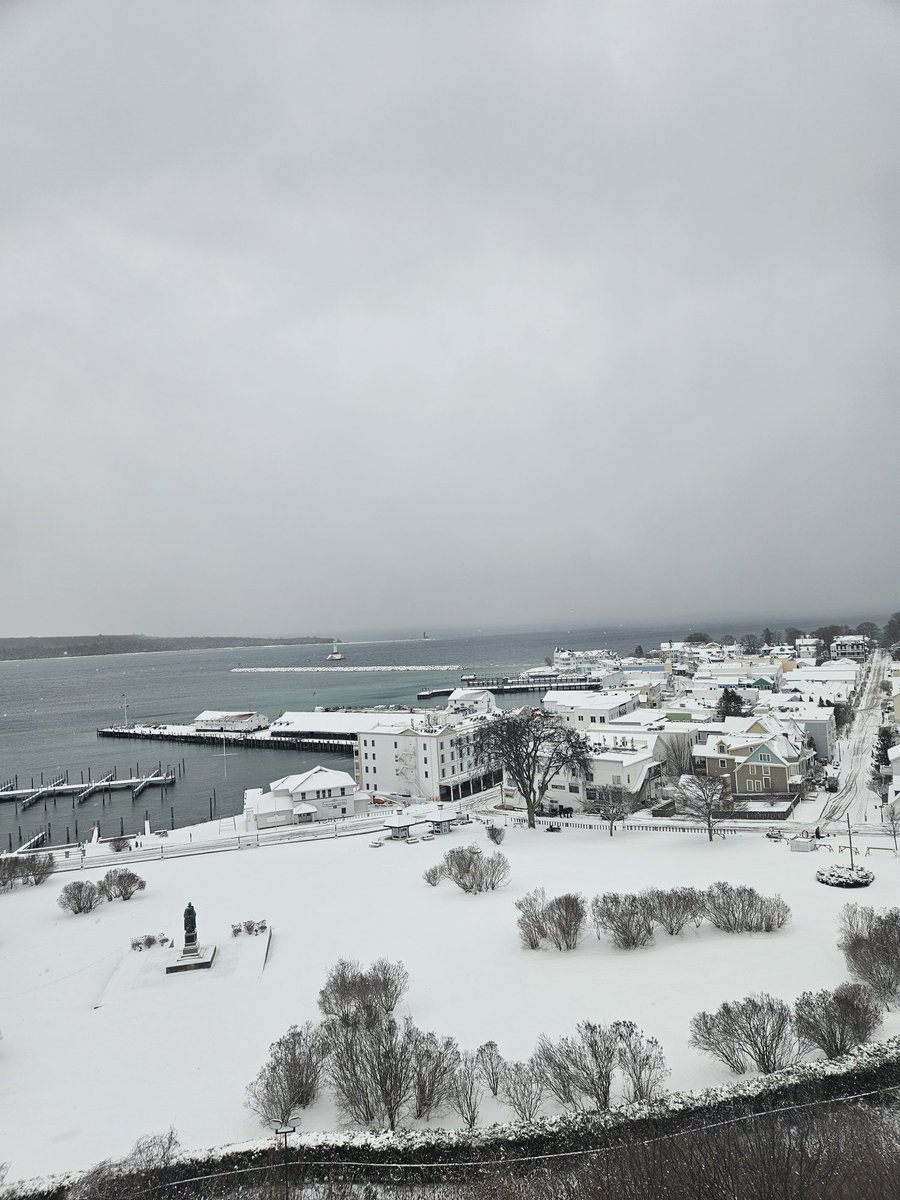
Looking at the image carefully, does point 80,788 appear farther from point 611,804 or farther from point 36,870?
point 611,804

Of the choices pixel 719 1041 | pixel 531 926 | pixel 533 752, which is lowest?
pixel 531 926

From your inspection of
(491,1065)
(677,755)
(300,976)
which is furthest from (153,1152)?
(677,755)

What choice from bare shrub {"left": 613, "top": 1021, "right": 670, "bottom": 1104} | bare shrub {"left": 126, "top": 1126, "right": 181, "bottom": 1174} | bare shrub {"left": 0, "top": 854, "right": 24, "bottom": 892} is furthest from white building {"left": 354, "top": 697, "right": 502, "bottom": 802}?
bare shrub {"left": 126, "top": 1126, "right": 181, "bottom": 1174}

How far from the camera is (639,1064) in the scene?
1377 centimetres

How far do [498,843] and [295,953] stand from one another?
1489 centimetres

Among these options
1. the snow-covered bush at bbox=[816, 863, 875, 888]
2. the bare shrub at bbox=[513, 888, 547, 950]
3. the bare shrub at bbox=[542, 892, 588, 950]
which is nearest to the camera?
the bare shrub at bbox=[542, 892, 588, 950]

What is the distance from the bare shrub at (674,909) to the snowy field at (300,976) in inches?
19.6

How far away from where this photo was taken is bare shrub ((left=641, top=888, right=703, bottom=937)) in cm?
2122

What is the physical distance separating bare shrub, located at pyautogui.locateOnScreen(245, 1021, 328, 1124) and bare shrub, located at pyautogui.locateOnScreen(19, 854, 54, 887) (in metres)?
23.3

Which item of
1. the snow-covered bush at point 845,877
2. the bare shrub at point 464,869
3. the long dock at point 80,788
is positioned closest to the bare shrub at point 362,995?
the bare shrub at point 464,869

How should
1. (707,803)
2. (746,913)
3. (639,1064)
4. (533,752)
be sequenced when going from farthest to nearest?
1. (533,752)
2. (707,803)
3. (746,913)
4. (639,1064)

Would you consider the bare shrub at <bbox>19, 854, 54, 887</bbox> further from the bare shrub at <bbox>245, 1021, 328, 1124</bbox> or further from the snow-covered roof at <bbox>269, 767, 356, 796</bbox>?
the bare shrub at <bbox>245, 1021, 328, 1124</bbox>

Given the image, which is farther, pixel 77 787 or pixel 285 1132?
pixel 77 787

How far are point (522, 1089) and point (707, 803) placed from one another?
22887 millimetres
